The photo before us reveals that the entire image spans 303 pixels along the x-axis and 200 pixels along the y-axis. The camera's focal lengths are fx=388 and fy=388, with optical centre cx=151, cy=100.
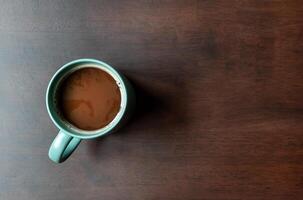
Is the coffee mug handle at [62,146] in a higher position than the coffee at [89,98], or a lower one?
lower

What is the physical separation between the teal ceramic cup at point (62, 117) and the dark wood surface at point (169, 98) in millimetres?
61

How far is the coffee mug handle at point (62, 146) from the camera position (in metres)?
0.52

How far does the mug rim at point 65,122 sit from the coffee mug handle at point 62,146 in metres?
0.01

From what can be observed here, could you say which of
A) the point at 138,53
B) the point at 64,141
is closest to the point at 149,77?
the point at 138,53

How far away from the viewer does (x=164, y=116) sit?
22.9 inches

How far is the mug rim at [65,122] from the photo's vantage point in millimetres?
512

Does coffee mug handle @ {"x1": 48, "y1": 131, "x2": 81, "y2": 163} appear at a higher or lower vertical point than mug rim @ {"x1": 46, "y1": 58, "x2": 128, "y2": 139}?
lower

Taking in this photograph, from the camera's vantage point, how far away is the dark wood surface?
56 centimetres

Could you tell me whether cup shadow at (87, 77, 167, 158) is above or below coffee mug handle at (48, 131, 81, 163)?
above

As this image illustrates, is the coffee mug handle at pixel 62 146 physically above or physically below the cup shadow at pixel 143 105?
below

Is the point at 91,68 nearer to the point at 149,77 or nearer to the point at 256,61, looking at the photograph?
the point at 149,77

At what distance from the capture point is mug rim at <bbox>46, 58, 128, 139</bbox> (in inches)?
20.1

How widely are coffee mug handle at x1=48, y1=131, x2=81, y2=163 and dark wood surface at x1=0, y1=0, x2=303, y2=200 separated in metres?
0.05

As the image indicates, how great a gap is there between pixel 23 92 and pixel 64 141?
130 mm
